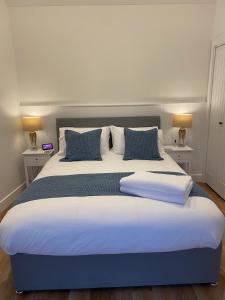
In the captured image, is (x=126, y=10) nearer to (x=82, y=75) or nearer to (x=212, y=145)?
(x=82, y=75)

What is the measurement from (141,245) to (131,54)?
2768 mm

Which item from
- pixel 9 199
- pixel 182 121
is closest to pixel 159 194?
pixel 182 121

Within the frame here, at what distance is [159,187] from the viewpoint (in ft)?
5.76

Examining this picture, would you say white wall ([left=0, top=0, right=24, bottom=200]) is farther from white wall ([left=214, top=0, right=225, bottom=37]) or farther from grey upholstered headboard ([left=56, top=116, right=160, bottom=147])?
white wall ([left=214, top=0, right=225, bottom=37])

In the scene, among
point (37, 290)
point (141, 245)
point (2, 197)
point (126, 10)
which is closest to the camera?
point (141, 245)

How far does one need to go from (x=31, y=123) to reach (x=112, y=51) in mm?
1606

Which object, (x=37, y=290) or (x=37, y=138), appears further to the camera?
(x=37, y=138)

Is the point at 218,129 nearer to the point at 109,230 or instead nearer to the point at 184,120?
the point at 184,120

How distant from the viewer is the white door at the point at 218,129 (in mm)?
3152

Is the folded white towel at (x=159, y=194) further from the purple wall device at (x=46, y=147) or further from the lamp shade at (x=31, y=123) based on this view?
the lamp shade at (x=31, y=123)

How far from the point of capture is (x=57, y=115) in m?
3.57

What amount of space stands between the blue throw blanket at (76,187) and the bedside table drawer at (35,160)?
3.64 feet

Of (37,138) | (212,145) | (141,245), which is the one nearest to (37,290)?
(141,245)

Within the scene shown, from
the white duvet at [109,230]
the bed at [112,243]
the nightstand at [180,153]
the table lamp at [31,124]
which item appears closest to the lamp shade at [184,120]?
the nightstand at [180,153]
